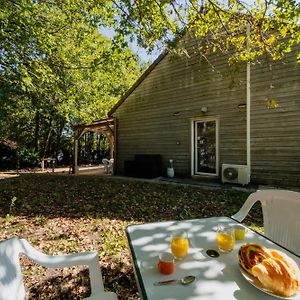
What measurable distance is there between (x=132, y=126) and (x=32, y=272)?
937 centimetres

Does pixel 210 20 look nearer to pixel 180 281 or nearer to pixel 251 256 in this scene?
pixel 251 256

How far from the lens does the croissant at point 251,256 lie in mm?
1422

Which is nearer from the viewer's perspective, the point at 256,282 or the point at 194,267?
the point at 256,282

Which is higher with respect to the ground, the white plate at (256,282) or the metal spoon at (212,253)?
the white plate at (256,282)

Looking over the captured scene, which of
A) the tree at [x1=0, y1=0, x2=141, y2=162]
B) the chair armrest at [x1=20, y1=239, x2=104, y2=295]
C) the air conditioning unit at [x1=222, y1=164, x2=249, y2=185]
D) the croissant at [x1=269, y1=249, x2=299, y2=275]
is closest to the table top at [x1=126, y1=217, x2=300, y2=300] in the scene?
the croissant at [x1=269, y1=249, x2=299, y2=275]

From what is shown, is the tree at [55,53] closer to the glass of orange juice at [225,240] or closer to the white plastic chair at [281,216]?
the white plastic chair at [281,216]

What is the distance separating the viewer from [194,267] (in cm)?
153

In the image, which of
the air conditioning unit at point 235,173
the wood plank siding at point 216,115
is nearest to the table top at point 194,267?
the wood plank siding at point 216,115

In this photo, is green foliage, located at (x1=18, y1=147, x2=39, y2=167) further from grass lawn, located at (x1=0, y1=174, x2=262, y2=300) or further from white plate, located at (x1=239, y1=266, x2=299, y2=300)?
white plate, located at (x1=239, y1=266, x2=299, y2=300)

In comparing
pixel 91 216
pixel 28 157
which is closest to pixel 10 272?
pixel 91 216

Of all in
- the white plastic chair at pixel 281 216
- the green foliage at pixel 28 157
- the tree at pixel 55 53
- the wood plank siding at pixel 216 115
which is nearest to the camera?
the white plastic chair at pixel 281 216

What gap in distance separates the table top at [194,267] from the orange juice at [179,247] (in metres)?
0.04

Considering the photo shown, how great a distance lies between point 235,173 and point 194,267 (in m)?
7.13

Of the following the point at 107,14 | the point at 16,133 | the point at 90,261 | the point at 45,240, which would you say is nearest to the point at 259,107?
the point at 107,14
